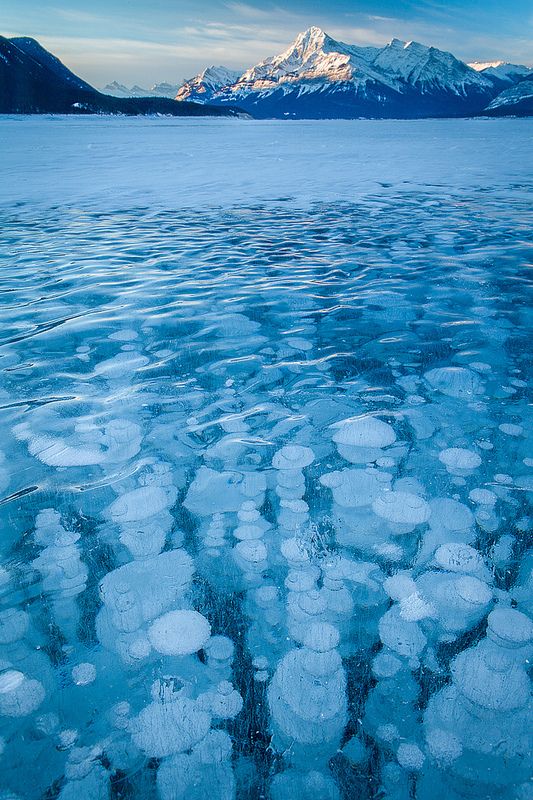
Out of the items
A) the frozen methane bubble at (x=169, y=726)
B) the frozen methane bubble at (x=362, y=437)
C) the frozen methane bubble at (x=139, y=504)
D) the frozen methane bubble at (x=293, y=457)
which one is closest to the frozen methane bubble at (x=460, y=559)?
the frozen methane bubble at (x=362, y=437)

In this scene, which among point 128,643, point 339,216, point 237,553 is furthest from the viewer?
point 339,216

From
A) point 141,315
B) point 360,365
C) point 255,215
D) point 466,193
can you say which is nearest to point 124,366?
point 141,315

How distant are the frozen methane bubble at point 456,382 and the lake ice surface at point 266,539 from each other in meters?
0.04

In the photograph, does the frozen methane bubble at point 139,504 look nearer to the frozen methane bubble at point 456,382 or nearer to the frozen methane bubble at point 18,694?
the frozen methane bubble at point 18,694

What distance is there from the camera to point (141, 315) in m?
5.50

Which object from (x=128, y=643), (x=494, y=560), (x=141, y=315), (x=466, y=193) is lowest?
(x=128, y=643)

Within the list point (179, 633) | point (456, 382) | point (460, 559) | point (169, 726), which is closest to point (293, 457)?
point (460, 559)

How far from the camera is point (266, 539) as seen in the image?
8.38 ft

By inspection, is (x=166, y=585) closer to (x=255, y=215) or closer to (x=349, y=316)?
(x=349, y=316)

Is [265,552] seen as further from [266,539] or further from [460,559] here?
[460,559]

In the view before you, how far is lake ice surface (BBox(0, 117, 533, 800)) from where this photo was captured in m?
1.68

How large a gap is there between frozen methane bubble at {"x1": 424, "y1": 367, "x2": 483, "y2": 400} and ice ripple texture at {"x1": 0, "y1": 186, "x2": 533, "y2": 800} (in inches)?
0.9

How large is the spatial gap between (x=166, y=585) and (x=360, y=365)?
9.79 feet

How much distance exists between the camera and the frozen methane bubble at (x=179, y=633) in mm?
2006
